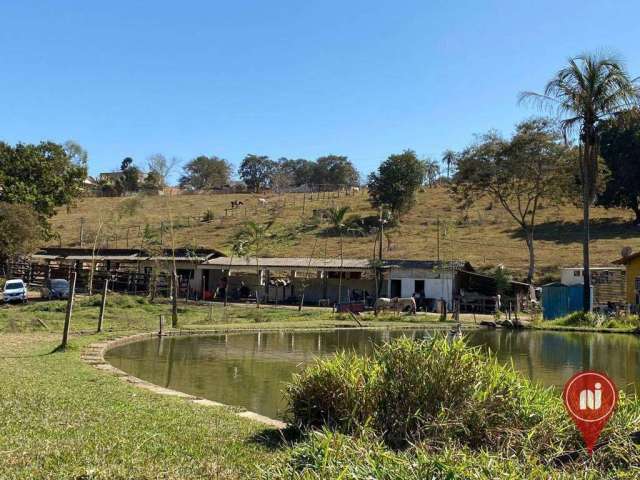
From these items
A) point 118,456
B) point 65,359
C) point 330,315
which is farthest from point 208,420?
point 330,315

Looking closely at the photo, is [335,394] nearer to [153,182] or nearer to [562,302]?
[562,302]

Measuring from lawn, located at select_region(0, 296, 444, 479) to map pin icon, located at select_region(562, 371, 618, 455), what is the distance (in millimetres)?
2618

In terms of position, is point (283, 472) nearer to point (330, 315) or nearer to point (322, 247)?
point (330, 315)

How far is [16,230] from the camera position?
44156mm

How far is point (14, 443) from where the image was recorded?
6758 millimetres

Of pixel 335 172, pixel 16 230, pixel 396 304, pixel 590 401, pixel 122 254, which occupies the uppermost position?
pixel 335 172

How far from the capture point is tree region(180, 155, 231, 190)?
11981cm

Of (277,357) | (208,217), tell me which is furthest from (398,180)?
(277,357)

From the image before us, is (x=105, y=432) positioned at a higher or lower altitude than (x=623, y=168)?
lower

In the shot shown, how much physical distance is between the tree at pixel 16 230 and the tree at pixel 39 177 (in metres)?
7.08

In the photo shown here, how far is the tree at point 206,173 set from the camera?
119812 millimetres

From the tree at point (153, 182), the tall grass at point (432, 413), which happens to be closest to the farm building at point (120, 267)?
the tree at point (153, 182)

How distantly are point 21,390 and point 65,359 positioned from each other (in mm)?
5326

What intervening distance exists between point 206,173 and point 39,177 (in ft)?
214
